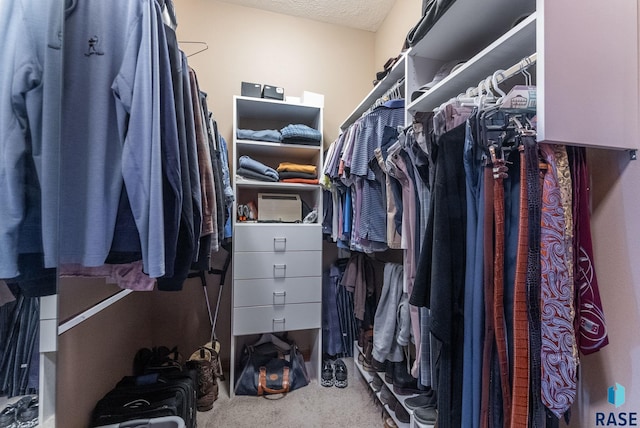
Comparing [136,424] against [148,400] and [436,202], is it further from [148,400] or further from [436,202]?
[436,202]

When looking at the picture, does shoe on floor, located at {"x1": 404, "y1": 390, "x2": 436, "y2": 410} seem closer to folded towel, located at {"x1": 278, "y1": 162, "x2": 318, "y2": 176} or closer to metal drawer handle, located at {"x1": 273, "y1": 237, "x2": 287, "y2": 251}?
metal drawer handle, located at {"x1": 273, "y1": 237, "x2": 287, "y2": 251}

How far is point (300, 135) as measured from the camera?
→ 1.87 m

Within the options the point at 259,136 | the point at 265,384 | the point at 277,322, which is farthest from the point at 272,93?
the point at 265,384

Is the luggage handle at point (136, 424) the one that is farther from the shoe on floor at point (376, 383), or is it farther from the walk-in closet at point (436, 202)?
the shoe on floor at point (376, 383)

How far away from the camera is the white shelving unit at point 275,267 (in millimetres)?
1791

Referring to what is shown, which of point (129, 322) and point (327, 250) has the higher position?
point (327, 250)

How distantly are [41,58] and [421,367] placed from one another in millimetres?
1341

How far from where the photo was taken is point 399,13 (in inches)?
78.4

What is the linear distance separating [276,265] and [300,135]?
3.03 ft

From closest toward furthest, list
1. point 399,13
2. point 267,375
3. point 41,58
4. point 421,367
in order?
point 41,58
point 421,367
point 267,375
point 399,13

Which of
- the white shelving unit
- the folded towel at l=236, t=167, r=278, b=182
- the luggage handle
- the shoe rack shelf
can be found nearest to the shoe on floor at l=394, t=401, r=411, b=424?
the shoe rack shelf

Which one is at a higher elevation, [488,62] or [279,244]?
[488,62]

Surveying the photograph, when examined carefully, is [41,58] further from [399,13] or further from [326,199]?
[399,13]

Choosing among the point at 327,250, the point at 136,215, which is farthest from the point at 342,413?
the point at 136,215
